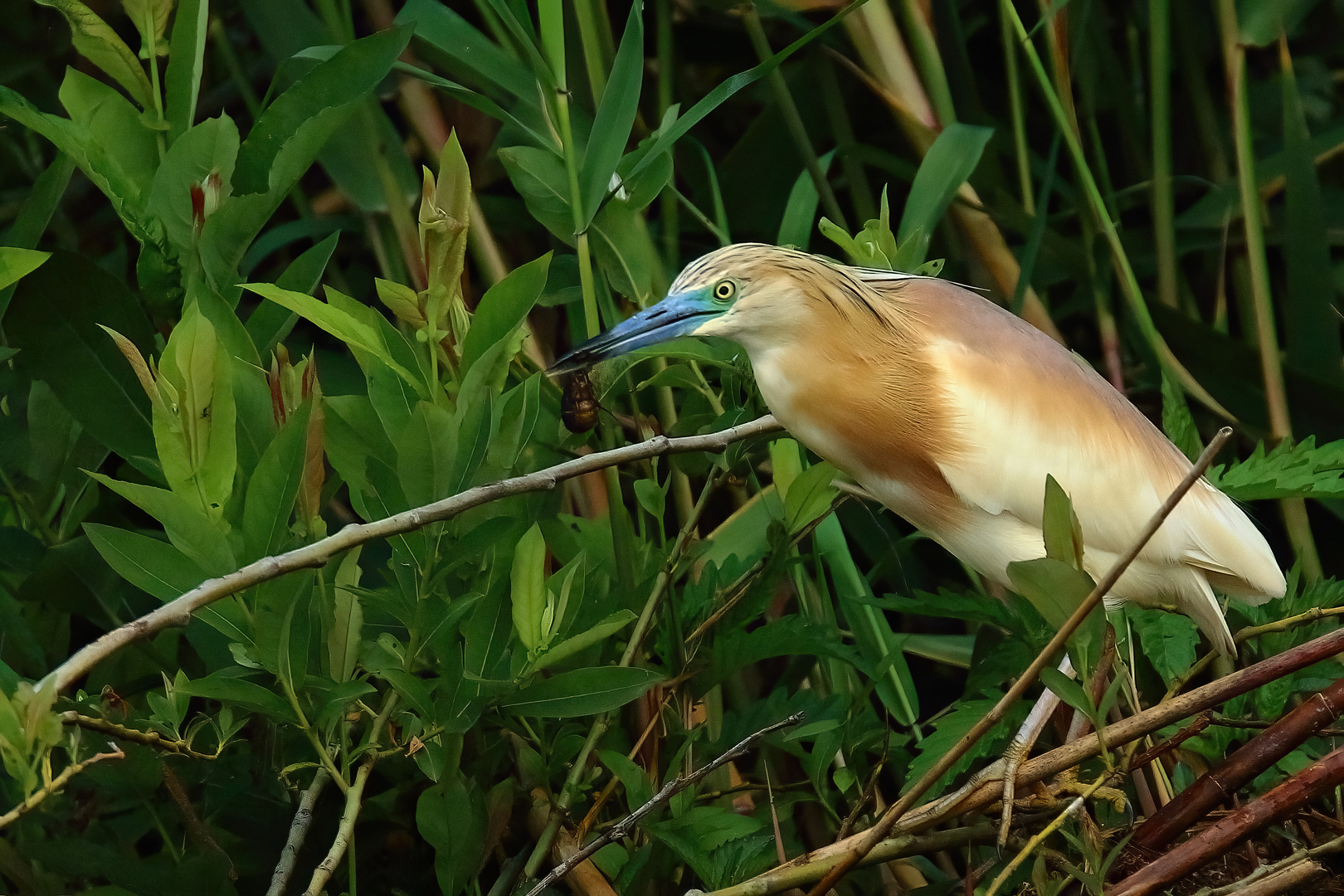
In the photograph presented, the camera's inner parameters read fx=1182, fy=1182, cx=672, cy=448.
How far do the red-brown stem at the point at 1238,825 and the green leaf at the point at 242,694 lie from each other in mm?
397

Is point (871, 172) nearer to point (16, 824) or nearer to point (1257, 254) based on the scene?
point (1257, 254)

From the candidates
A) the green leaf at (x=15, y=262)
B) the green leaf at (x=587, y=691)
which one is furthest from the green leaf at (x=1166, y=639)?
the green leaf at (x=15, y=262)

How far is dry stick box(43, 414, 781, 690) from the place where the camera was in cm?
46

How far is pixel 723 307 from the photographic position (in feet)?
2.35

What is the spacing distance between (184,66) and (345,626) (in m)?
0.34

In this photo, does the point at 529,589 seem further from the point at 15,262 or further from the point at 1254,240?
the point at 1254,240

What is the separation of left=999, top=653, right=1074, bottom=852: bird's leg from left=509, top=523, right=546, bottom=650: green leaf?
0.84 feet

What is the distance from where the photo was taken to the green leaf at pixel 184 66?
2.22 feet

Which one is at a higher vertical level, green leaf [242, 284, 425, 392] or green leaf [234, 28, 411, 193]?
green leaf [234, 28, 411, 193]

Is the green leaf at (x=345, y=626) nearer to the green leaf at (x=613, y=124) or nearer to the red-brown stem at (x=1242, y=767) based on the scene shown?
the green leaf at (x=613, y=124)

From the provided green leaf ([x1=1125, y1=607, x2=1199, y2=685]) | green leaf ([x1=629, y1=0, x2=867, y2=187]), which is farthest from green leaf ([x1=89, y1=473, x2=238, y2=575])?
green leaf ([x1=1125, y1=607, x2=1199, y2=685])

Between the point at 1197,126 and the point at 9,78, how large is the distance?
3.70 feet

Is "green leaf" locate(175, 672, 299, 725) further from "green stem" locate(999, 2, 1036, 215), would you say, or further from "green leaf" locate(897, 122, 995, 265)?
"green stem" locate(999, 2, 1036, 215)

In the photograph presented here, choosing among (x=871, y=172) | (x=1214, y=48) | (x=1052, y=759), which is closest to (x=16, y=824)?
(x=1052, y=759)
